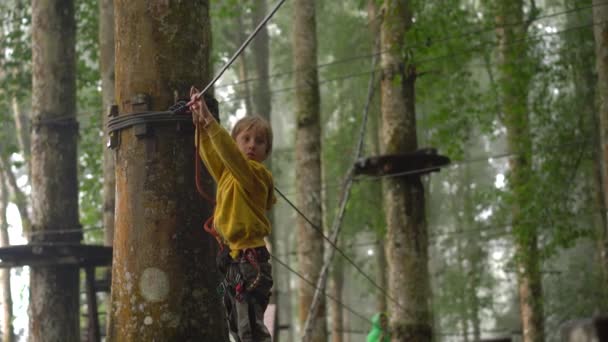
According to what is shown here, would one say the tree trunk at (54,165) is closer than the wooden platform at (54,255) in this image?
No

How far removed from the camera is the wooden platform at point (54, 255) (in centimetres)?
864

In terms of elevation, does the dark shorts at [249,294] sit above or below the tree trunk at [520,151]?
below

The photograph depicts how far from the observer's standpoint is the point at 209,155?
4.15 meters

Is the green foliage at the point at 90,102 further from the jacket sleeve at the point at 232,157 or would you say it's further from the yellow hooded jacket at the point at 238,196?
the jacket sleeve at the point at 232,157

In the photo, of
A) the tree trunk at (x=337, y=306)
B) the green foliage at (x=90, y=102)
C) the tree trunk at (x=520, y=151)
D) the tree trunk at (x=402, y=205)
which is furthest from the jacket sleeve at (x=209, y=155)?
the tree trunk at (x=337, y=306)

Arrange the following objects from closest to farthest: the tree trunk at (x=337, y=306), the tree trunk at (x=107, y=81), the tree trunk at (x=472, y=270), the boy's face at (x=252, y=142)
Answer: the boy's face at (x=252, y=142) → the tree trunk at (x=107, y=81) → the tree trunk at (x=337, y=306) → the tree trunk at (x=472, y=270)

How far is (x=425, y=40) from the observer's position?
10.0 metres

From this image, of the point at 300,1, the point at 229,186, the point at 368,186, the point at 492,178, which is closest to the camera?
the point at 229,186

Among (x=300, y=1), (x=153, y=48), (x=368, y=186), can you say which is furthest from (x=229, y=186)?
(x=368, y=186)

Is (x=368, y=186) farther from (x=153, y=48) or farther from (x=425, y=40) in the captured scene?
(x=153, y=48)

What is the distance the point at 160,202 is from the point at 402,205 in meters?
6.18

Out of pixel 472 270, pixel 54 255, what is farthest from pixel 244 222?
pixel 472 270

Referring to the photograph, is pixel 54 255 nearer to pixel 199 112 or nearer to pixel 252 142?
pixel 252 142

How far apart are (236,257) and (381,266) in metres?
21.6
